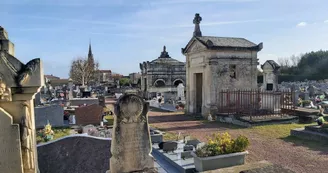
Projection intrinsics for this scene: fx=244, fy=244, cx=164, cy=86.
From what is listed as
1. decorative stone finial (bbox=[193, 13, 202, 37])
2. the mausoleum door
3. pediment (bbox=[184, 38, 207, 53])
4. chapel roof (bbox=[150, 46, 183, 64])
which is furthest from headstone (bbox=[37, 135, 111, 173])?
chapel roof (bbox=[150, 46, 183, 64])

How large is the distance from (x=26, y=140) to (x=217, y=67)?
1189 centimetres

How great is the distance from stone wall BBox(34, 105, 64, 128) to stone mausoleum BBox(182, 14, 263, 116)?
303 inches

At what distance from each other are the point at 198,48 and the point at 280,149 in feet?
27.5

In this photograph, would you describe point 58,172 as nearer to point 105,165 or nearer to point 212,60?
point 105,165

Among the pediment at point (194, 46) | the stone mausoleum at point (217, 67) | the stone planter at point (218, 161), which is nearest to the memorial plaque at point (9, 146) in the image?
the stone planter at point (218, 161)

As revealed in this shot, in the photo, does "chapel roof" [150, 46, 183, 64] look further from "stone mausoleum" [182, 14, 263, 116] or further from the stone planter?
the stone planter

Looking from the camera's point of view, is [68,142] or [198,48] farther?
[198,48]

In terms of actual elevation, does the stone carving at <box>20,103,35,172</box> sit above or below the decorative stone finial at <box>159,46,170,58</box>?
below

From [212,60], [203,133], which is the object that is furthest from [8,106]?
[212,60]

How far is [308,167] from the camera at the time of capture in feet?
19.7

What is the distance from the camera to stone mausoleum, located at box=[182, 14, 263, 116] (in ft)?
45.1

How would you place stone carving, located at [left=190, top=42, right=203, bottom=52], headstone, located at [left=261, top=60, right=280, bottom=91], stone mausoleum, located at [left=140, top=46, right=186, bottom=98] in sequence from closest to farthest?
stone carving, located at [left=190, top=42, right=203, bottom=52], headstone, located at [left=261, top=60, right=280, bottom=91], stone mausoleum, located at [left=140, top=46, right=186, bottom=98]

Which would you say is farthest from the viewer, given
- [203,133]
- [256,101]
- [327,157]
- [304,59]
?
[304,59]

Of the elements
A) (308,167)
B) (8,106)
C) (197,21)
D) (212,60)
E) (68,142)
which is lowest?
(308,167)
